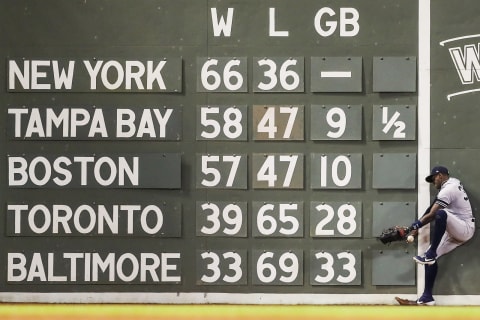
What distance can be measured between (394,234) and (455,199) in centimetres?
73

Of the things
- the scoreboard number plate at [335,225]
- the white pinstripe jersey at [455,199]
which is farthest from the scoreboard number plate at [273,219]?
the white pinstripe jersey at [455,199]

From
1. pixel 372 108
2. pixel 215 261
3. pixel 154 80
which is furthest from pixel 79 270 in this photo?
pixel 372 108

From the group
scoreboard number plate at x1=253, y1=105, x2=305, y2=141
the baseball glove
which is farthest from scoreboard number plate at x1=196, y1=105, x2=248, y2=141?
the baseball glove

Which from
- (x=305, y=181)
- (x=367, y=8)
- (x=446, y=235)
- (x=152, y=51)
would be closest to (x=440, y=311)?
(x=446, y=235)

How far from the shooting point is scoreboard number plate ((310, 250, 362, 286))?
1140 cm

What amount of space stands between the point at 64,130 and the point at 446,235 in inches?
163

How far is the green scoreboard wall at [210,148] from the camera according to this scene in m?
11.4

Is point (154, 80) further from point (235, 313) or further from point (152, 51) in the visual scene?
point (235, 313)

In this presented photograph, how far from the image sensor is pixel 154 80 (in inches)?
451

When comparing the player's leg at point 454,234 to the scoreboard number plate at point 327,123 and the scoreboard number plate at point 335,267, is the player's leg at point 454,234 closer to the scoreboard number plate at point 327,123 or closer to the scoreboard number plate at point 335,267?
the scoreboard number plate at point 335,267

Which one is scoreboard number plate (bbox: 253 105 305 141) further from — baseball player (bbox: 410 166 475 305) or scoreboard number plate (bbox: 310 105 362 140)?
baseball player (bbox: 410 166 475 305)

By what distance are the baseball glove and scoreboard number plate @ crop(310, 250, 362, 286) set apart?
30 cm

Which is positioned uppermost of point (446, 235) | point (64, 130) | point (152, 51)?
point (152, 51)

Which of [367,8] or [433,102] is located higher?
[367,8]
